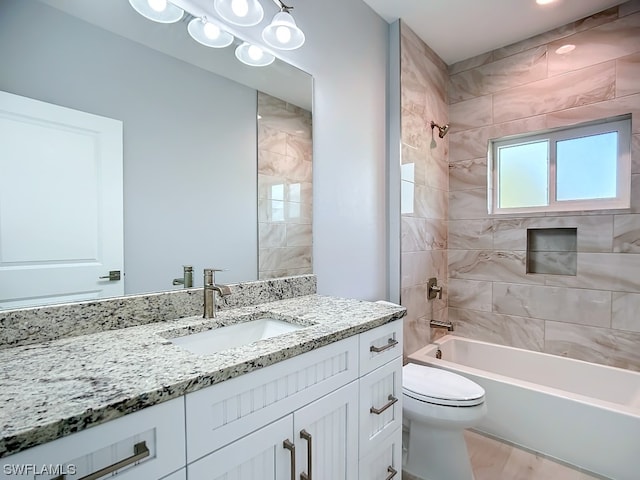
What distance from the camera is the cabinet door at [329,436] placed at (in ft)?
2.98

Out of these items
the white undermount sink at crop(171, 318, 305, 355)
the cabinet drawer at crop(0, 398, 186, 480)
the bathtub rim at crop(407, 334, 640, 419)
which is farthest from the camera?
the bathtub rim at crop(407, 334, 640, 419)

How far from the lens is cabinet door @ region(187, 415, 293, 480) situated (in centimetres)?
70

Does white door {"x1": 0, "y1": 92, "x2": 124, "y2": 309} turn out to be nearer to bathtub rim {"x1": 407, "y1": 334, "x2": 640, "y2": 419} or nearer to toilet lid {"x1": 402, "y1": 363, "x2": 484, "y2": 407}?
toilet lid {"x1": 402, "y1": 363, "x2": 484, "y2": 407}

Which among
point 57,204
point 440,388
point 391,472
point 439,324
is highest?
point 57,204

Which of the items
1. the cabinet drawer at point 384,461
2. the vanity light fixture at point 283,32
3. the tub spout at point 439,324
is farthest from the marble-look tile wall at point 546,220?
the vanity light fixture at point 283,32

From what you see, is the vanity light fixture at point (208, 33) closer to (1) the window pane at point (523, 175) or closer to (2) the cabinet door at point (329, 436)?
(2) the cabinet door at point (329, 436)

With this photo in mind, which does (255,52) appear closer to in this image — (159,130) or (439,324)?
(159,130)

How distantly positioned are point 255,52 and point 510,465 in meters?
2.47

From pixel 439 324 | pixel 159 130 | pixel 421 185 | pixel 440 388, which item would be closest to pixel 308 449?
pixel 440 388

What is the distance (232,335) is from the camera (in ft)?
3.85

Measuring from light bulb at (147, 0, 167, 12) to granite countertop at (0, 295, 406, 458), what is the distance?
1099mm

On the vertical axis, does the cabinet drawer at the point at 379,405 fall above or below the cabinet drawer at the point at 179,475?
below

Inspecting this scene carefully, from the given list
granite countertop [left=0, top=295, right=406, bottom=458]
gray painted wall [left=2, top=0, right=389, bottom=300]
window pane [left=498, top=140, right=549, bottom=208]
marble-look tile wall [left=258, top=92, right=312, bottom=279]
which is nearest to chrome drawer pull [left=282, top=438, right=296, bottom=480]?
granite countertop [left=0, top=295, right=406, bottom=458]

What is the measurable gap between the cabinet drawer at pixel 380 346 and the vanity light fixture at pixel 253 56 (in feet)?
4.06
